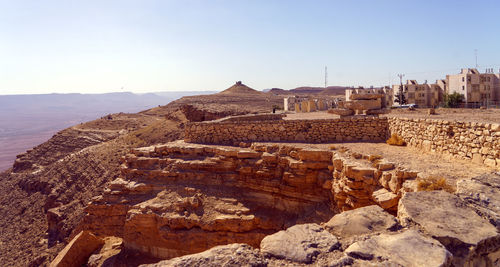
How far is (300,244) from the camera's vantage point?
265 cm

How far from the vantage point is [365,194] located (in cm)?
669

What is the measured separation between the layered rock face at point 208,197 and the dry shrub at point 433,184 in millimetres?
3453

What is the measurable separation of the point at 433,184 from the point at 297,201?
490 centimetres

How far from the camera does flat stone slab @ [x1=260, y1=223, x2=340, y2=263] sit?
251cm

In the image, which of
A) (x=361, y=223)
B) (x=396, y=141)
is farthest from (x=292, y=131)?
(x=361, y=223)

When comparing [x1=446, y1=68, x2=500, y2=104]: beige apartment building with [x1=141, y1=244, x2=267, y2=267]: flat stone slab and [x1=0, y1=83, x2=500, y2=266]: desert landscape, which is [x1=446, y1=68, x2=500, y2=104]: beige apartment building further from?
[x1=141, y1=244, x2=267, y2=267]: flat stone slab

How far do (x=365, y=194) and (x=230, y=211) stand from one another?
13.7 ft

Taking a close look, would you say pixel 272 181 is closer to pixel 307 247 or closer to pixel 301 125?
pixel 301 125

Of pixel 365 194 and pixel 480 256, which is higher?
pixel 480 256

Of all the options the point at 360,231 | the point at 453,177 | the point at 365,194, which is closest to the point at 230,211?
the point at 365,194

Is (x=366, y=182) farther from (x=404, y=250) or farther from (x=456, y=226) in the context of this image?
(x=404, y=250)

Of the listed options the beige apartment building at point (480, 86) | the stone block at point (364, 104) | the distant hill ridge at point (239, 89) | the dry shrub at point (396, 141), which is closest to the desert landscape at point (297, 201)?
the dry shrub at point (396, 141)

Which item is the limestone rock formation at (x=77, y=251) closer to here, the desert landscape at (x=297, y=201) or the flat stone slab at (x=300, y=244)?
the desert landscape at (x=297, y=201)

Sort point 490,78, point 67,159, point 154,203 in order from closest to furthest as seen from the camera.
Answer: point 154,203 < point 67,159 < point 490,78
